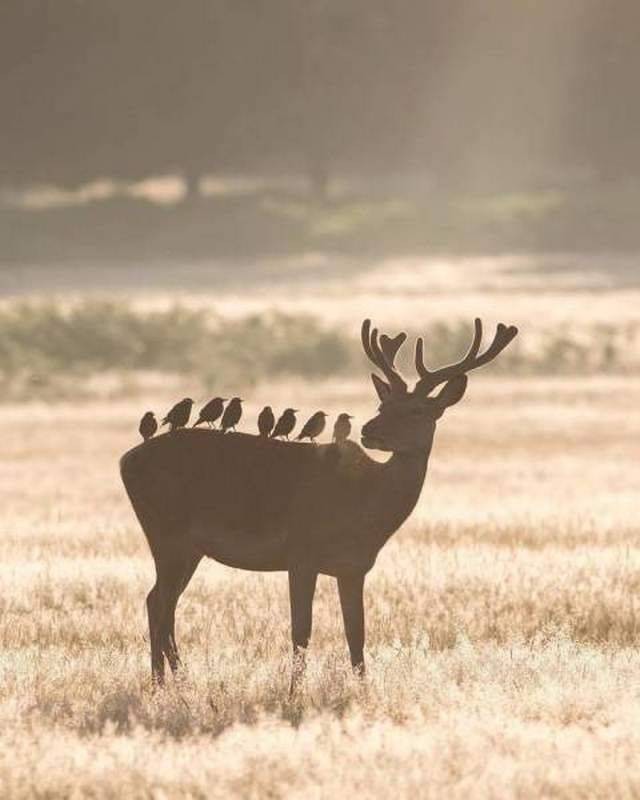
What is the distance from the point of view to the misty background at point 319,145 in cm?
7200

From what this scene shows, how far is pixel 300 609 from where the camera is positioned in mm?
10555

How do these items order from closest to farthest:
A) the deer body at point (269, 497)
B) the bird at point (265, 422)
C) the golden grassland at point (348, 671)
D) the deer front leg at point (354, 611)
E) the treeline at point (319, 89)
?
the golden grassland at point (348, 671) → the deer body at point (269, 497) → the deer front leg at point (354, 611) → the bird at point (265, 422) → the treeline at point (319, 89)

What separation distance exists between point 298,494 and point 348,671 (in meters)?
1.01

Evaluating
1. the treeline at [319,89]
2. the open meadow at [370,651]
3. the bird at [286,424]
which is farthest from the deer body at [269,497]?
the treeline at [319,89]

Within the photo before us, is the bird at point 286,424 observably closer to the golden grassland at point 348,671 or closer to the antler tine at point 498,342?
the antler tine at point 498,342

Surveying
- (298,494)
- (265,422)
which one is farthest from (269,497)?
(265,422)

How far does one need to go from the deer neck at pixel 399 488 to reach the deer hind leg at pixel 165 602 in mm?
909

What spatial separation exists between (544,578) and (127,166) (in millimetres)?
60509

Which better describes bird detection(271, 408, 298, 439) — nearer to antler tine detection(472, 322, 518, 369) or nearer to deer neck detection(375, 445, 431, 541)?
deer neck detection(375, 445, 431, 541)

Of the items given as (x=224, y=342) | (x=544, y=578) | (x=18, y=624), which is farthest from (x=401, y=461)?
(x=224, y=342)

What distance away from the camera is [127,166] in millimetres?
75125

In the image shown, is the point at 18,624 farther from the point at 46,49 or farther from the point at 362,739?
the point at 46,49

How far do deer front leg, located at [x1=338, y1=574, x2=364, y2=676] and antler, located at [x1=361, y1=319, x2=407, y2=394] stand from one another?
2.86 feet

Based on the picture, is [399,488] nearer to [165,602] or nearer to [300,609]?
[300,609]
